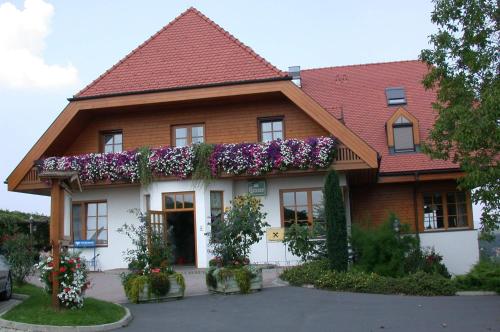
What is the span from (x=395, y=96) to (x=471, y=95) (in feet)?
41.9

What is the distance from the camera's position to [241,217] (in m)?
14.3

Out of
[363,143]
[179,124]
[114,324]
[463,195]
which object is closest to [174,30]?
[179,124]

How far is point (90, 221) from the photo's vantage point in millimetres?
21906

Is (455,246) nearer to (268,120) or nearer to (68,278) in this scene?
(268,120)

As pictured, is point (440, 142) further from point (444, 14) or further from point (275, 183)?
point (275, 183)

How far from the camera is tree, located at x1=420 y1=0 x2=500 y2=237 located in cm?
1093

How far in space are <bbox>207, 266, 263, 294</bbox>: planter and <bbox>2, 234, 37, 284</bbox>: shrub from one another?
477cm

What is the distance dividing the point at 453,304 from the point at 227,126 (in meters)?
10.9

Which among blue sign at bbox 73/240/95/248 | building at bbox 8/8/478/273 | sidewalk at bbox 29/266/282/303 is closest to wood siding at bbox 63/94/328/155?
building at bbox 8/8/478/273

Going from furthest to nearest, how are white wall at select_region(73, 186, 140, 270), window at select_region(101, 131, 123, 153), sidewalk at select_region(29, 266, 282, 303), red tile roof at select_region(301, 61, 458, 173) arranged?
window at select_region(101, 131, 123, 153) → red tile roof at select_region(301, 61, 458, 173) → white wall at select_region(73, 186, 140, 270) → sidewalk at select_region(29, 266, 282, 303)

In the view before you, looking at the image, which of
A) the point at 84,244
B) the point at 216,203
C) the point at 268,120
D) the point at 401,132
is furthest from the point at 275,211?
the point at 84,244

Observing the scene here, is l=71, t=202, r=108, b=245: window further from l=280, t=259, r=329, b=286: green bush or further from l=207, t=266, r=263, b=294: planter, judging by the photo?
l=207, t=266, r=263, b=294: planter

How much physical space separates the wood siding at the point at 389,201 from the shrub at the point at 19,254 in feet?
36.7

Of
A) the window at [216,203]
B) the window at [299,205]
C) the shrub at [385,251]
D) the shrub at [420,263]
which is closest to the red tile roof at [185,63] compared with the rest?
the window at [216,203]
